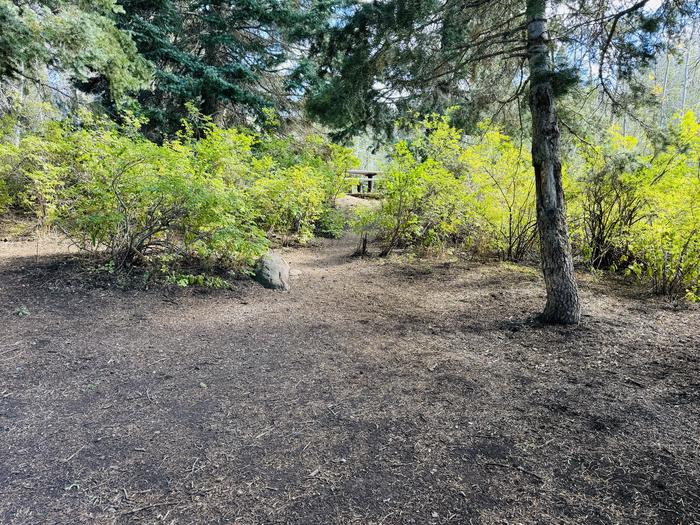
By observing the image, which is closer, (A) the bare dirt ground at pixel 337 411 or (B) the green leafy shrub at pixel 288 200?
(A) the bare dirt ground at pixel 337 411

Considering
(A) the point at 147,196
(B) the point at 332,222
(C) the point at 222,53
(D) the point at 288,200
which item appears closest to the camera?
(A) the point at 147,196

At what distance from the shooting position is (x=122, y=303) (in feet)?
12.0

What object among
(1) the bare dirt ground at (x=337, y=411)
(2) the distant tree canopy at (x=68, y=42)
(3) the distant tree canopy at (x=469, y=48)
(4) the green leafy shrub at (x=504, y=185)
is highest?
(2) the distant tree canopy at (x=68, y=42)

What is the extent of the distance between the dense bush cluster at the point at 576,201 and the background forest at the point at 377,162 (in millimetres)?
22

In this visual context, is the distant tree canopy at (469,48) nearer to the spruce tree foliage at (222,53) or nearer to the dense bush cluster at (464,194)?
the dense bush cluster at (464,194)

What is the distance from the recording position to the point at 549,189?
10.9ft

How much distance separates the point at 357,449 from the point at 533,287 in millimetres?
3536

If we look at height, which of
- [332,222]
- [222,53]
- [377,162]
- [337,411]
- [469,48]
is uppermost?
[222,53]

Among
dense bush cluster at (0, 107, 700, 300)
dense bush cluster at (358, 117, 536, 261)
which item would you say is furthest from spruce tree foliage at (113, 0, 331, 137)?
dense bush cluster at (358, 117, 536, 261)

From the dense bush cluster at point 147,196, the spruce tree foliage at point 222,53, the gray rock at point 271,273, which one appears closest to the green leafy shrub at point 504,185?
the gray rock at point 271,273

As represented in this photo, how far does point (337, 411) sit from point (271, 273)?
9.08 feet

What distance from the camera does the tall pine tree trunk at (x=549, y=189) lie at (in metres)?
3.28

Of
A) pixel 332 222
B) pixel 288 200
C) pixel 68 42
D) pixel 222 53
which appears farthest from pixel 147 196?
pixel 222 53

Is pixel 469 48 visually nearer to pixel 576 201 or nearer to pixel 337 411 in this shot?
pixel 576 201
